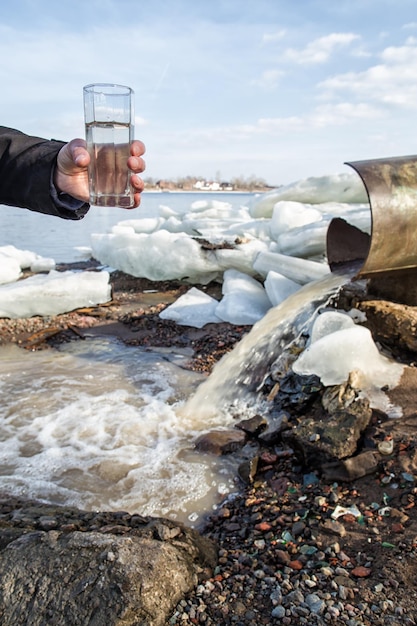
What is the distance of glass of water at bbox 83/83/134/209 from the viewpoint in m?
1.74

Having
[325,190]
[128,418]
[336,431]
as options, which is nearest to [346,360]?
[336,431]

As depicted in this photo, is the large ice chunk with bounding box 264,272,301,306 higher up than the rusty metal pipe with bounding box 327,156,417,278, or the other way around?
the rusty metal pipe with bounding box 327,156,417,278

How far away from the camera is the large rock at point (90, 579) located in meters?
1.64

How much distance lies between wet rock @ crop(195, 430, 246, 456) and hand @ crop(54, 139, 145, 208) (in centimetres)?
207

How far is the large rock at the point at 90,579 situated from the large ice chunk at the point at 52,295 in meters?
5.37

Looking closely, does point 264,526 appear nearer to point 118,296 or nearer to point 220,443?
point 220,443

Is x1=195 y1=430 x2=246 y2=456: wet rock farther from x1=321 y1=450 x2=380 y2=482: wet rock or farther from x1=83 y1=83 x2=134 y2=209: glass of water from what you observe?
x1=83 y1=83 x2=134 y2=209: glass of water

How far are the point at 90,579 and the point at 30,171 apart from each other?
Answer: 1.56 meters

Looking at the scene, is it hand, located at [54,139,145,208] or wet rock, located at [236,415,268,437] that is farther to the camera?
wet rock, located at [236,415,268,437]

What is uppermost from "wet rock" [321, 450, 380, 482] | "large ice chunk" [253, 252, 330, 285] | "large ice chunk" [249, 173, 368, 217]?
"large ice chunk" [249, 173, 368, 217]

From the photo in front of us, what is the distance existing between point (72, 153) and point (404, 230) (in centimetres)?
258

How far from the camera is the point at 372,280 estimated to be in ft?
14.1

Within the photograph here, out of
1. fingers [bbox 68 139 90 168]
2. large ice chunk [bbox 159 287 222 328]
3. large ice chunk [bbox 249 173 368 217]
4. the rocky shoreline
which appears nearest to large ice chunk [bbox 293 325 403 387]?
the rocky shoreline

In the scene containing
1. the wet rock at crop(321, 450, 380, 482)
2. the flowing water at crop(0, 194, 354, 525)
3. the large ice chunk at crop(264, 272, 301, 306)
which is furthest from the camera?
the large ice chunk at crop(264, 272, 301, 306)
